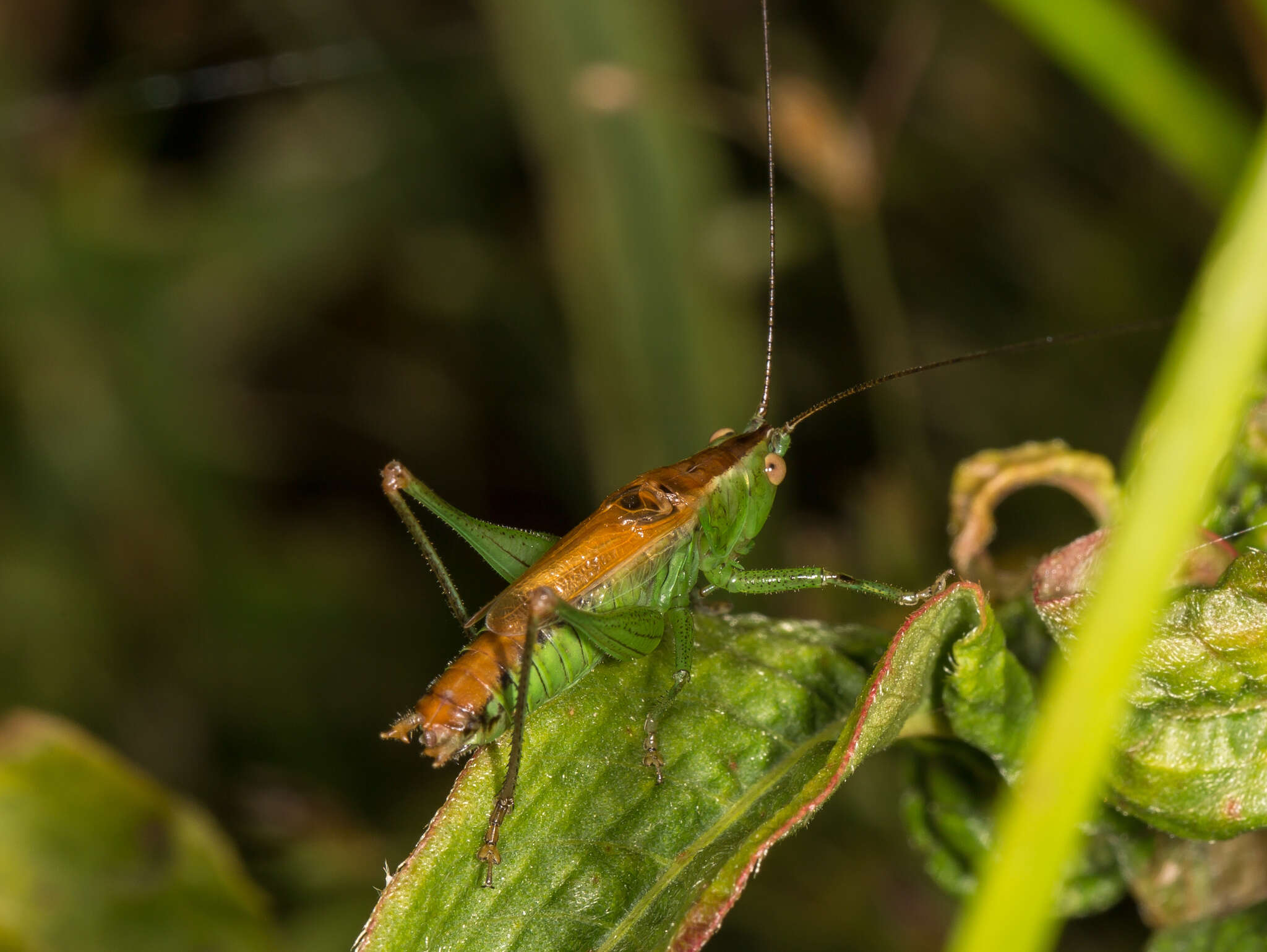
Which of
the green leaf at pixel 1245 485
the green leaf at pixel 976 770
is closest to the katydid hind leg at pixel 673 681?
the green leaf at pixel 976 770

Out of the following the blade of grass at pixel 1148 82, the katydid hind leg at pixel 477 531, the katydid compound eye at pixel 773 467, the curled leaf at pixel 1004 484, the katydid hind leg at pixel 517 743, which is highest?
the blade of grass at pixel 1148 82

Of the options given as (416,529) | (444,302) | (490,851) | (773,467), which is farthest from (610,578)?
(444,302)

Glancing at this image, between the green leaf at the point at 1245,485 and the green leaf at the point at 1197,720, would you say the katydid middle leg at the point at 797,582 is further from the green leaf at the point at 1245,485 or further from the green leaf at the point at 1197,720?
the green leaf at the point at 1197,720

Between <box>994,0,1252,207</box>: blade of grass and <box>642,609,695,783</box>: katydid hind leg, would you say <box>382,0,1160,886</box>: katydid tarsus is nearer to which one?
<box>642,609,695,783</box>: katydid hind leg

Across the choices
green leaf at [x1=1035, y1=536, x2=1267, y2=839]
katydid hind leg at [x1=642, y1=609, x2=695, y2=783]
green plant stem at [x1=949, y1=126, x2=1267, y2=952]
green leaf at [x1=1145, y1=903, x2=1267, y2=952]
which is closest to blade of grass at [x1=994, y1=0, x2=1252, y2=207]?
katydid hind leg at [x1=642, y1=609, x2=695, y2=783]

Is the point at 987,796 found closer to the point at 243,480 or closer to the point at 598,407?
the point at 598,407

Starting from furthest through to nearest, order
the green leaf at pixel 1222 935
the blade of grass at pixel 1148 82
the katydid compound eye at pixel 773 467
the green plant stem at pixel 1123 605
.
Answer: the katydid compound eye at pixel 773 467 → the blade of grass at pixel 1148 82 → the green leaf at pixel 1222 935 → the green plant stem at pixel 1123 605

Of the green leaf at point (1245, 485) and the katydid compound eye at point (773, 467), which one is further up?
the katydid compound eye at point (773, 467)

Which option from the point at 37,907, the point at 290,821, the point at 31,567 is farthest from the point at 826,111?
the point at 31,567
